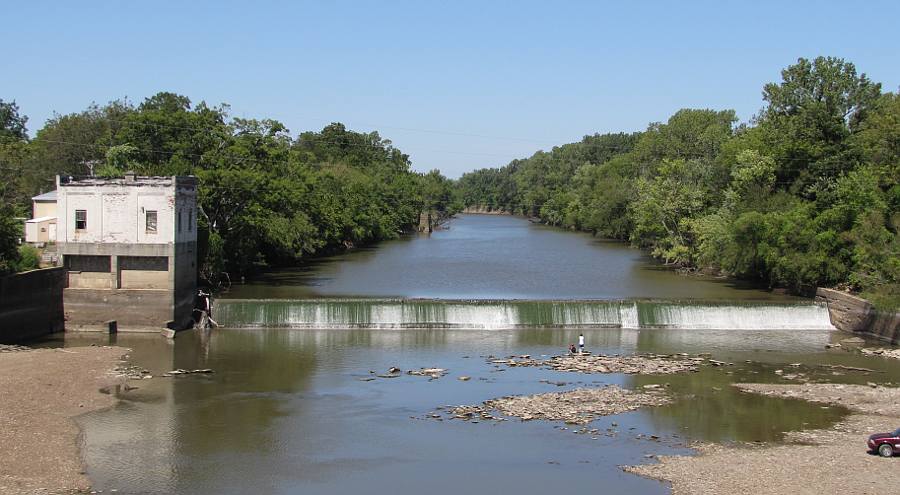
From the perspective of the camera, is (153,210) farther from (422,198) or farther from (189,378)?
(422,198)

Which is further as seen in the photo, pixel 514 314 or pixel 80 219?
pixel 514 314

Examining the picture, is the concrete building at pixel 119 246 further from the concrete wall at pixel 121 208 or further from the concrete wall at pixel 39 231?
the concrete wall at pixel 39 231

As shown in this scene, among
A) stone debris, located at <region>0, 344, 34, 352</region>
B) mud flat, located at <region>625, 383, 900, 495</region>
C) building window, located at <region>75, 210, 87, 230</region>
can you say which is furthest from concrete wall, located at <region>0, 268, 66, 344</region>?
mud flat, located at <region>625, 383, 900, 495</region>

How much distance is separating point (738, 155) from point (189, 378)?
46.5m

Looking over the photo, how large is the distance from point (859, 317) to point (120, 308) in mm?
38839

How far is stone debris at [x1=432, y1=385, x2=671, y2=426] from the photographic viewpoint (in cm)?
3036

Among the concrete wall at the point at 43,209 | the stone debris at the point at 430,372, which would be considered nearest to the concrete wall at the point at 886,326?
the stone debris at the point at 430,372

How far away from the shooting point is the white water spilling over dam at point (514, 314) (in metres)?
46.7

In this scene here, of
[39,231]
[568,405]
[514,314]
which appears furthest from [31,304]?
[568,405]

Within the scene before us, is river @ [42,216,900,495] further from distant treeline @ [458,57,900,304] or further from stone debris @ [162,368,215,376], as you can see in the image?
distant treeline @ [458,57,900,304]

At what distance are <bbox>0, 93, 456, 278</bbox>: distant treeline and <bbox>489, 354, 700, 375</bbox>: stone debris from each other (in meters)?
24.6

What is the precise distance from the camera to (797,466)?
80.6 feet

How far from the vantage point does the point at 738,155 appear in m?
66.5

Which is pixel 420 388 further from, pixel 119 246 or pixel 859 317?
pixel 859 317
